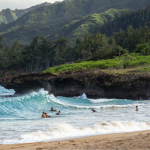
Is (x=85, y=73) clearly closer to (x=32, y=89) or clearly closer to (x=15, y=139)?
(x=32, y=89)

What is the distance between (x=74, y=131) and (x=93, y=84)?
22178mm

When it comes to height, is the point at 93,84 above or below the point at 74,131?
above

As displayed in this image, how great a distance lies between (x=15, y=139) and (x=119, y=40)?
66.9m

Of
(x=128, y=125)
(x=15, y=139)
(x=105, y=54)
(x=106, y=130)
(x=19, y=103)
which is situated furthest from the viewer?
(x=105, y=54)

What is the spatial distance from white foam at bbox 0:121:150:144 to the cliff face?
58.1 feet

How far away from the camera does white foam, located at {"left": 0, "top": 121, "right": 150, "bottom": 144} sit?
34.0 ft

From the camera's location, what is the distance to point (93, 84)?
1332 inches

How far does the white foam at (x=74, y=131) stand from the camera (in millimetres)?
10375

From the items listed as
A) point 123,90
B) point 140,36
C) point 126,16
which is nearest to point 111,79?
point 123,90

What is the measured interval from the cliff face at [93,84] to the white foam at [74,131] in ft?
58.1

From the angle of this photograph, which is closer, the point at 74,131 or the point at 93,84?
the point at 74,131

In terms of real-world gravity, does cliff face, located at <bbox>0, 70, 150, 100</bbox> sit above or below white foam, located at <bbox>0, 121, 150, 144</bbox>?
above

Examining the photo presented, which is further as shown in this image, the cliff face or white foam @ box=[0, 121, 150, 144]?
the cliff face

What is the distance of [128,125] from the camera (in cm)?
1331
